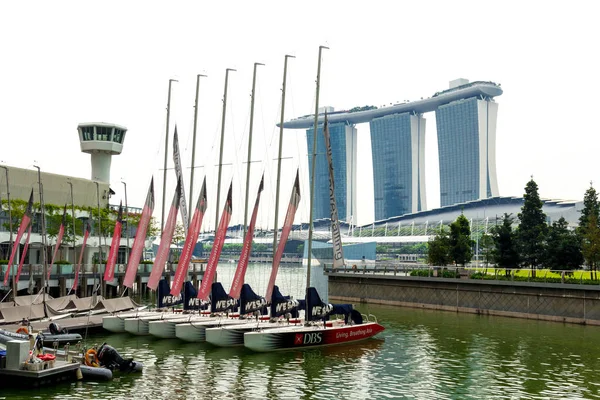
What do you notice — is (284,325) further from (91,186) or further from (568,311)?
(91,186)

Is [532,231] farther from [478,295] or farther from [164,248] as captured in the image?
[164,248]

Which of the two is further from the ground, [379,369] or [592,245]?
[592,245]

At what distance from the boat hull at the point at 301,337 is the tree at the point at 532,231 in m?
35.4

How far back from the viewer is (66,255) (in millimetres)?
93000

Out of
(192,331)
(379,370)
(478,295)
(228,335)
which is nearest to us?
(379,370)

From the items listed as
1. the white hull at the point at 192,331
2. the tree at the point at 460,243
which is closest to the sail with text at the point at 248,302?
the white hull at the point at 192,331

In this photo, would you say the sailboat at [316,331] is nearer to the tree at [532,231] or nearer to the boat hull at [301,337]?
the boat hull at [301,337]

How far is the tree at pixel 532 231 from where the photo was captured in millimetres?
72312

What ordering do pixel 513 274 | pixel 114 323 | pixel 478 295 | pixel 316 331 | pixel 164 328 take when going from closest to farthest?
1. pixel 316 331
2. pixel 164 328
3. pixel 114 323
4. pixel 513 274
5. pixel 478 295

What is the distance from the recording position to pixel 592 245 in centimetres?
6397

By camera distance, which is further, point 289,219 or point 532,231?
point 532,231

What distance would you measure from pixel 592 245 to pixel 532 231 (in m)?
9.37

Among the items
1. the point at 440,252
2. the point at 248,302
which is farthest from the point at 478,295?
the point at 440,252

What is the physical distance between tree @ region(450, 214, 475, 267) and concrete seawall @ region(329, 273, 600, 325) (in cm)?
1574
